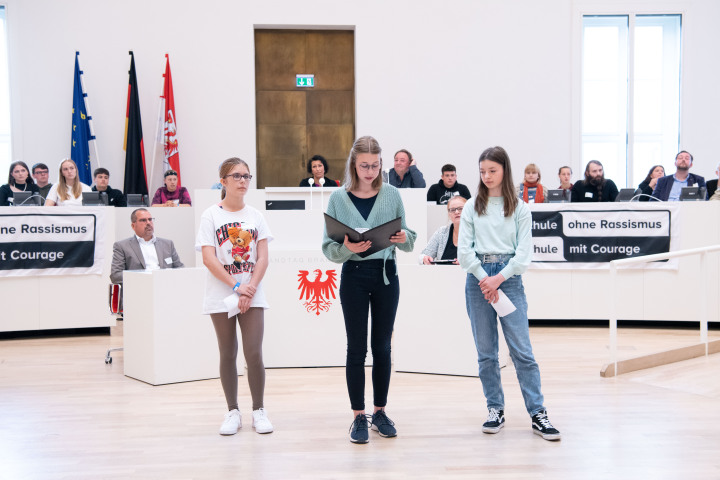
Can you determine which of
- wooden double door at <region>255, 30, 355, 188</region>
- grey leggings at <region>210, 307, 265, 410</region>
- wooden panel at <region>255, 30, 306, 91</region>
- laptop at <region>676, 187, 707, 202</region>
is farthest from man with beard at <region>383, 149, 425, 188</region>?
grey leggings at <region>210, 307, 265, 410</region>

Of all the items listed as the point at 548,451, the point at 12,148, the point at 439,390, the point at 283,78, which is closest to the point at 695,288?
the point at 439,390

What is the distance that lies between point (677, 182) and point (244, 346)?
5.99 m

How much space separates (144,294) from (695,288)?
5.30 m

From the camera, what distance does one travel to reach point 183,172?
386 inches

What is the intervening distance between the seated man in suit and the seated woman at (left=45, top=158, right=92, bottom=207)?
6.10 feet

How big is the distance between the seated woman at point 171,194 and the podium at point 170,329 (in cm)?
363

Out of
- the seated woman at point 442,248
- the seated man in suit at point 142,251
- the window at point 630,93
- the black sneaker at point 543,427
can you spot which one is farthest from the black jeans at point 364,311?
the window at point 630,93

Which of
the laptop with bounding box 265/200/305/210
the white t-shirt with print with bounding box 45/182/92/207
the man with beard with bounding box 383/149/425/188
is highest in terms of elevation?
the man with beard with bounding box 383/149/425/188

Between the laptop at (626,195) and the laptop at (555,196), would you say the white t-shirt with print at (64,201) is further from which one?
the laptop at (626,195)

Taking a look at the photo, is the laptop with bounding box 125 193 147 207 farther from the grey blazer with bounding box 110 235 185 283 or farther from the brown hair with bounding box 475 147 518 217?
the brown hair with bounding box 475 147 518 217

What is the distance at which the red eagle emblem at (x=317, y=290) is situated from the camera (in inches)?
206

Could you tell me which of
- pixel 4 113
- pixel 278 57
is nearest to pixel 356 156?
pixel 278 57

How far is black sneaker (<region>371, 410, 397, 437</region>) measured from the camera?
11.2 feet

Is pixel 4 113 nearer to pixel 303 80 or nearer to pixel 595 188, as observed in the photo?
pixel 303 80
